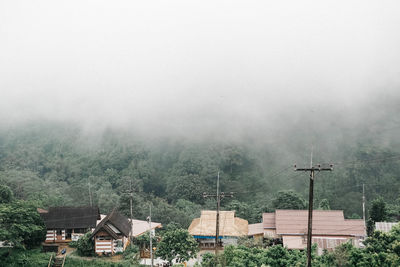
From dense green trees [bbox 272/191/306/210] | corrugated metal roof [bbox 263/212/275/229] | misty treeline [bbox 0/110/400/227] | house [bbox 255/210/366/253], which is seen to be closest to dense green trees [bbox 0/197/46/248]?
misty treeline [bbox 0/110/400/227]

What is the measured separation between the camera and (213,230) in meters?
36.3

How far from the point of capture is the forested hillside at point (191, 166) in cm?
5900

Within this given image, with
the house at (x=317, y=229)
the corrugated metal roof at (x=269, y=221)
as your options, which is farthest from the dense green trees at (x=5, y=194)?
the house at (x=317, y=229)

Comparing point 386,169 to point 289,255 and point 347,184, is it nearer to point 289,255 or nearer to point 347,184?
point 347,184

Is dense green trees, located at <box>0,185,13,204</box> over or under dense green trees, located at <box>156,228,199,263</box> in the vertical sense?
over

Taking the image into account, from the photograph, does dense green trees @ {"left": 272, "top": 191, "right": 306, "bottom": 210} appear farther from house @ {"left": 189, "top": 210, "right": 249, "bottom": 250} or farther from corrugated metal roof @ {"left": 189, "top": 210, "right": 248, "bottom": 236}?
house @ {"left": 189, "top": 210, "right": 249, "bottom": 250}

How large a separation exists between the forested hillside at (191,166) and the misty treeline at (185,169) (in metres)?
0.19

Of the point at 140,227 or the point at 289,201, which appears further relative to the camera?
the point at 289,201

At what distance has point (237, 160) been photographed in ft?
250

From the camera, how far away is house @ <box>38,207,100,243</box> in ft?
107

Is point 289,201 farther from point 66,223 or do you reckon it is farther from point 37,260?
point 37,260

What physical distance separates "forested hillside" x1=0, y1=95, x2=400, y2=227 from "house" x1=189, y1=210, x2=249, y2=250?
36.0 ft

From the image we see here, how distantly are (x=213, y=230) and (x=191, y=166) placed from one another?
36.2 metres

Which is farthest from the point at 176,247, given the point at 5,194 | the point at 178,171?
the point at 178,171
